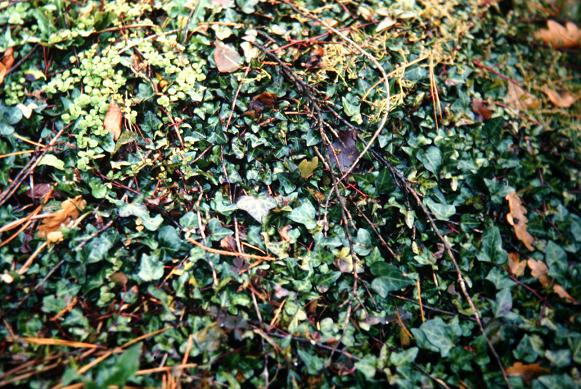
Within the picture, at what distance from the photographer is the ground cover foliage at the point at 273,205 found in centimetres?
155

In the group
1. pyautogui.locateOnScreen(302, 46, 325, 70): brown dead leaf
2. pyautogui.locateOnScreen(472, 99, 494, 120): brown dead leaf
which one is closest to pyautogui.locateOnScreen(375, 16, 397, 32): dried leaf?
pyautogui.locateOnScreen(302, 46, 325, 70): brown dead leaf

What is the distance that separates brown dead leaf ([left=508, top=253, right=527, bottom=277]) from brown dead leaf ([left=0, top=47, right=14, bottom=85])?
2273 mm

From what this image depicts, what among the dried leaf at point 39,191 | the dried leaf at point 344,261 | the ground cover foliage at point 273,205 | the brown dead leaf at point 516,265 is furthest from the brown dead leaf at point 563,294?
the dried leaf at point 39,191

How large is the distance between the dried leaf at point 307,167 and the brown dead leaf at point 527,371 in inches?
41.2

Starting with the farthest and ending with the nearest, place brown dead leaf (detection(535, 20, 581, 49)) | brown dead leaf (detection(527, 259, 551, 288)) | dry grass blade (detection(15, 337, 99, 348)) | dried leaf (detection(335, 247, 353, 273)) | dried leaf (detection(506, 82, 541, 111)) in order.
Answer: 1. brown dead leaf (detection(535, 20, 581, 49))
2. dried leaf (detection(506, 82, 541, 111))
3. brown dead leaf (detection(527, 259, 551, 288))
4. dried leaf (detection(335, 247, 353, 273))
5. dry grass blade (detection(15, 337, 99, 348))

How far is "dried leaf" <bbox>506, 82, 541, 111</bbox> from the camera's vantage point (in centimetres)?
227

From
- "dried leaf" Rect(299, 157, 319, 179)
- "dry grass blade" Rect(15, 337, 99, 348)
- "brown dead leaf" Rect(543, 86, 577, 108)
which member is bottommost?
"dry grass blade" Rect(15, 337, 99, 348)

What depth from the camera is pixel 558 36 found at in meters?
2.61

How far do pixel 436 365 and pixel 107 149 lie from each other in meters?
1.52

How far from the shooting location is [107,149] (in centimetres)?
179

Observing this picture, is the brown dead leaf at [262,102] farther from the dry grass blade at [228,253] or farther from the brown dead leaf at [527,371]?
the brown dead leaf at [527,371]

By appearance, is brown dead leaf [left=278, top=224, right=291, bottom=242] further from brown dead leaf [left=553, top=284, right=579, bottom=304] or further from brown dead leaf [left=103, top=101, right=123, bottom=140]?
brown dead leaf [left=553, top=284, right=579, bottom=304]

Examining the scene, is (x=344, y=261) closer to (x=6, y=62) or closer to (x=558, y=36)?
(x=6, y=62)

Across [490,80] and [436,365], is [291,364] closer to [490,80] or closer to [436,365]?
[436,365]
